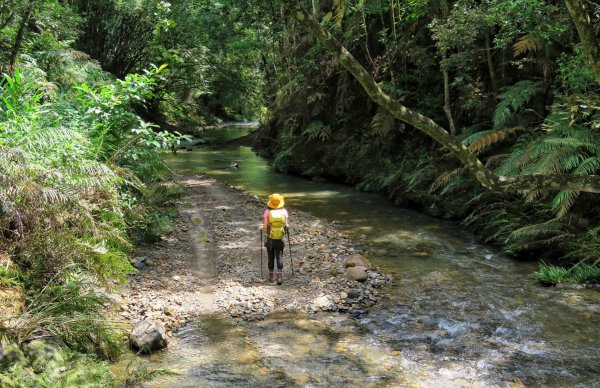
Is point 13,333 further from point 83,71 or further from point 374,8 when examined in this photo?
point 374,8

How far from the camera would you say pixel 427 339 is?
5.55 metres

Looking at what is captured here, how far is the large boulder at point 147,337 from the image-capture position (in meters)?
4.93

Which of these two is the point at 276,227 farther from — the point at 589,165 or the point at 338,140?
the point at 338,140

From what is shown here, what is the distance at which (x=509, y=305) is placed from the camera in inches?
254

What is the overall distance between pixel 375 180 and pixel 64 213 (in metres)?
11.0

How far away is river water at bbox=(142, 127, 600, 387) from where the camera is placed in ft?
15.3

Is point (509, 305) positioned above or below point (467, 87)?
below

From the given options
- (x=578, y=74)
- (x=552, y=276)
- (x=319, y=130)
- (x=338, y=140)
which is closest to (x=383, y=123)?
(x=338, y=140)

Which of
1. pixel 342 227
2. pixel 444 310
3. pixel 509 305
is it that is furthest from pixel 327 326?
pixel 342 227

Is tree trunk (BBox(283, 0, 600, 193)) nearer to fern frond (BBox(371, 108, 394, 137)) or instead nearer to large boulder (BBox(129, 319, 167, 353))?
large boulder (BBox(129, 319, 167, 353))

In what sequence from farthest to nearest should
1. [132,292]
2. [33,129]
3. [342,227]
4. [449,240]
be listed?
[342,227]
[449,240]
[132,292]
[33,129]

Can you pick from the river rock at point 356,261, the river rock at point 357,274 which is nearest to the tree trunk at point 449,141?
the river rock at point 357,274

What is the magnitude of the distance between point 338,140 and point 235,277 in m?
10.8

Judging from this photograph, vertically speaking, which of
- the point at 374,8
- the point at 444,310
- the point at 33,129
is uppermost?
the point at 374,8
